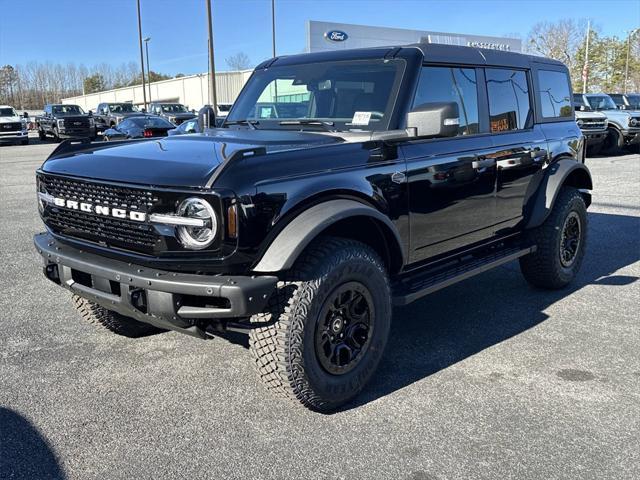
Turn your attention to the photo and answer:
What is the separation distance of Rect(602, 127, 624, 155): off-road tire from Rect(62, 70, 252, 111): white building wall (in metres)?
27.4

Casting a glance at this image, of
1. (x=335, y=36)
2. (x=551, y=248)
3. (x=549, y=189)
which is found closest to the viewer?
(x=549, y=189)

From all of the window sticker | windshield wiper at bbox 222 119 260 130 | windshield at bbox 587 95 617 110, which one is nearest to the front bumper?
the window sticker

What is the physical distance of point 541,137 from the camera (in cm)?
486

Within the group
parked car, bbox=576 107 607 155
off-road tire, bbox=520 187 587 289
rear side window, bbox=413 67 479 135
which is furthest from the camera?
parked car, bbox=576 107 607 155

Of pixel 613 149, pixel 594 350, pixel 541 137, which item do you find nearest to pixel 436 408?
pixel 594 350

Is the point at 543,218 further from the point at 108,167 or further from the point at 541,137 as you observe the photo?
the point at 108,167

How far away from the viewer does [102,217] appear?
305cm

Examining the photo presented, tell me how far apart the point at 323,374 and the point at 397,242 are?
87 centimetres

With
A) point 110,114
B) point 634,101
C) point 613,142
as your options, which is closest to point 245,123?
point 613,142

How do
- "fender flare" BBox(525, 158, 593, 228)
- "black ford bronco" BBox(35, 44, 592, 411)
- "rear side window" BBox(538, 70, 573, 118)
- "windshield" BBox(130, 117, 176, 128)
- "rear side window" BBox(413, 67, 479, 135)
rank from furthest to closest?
"windshield" BBox(130, 117, 176, 128)
"rear side window" BBox(538, 70, 573, 118)
"fender flare" BBox(525, 158, 593, 228)
"rear side window" BBox(413, 67, 479, 135)
"black ford bronco" BBox(35, 44, 592, 411)

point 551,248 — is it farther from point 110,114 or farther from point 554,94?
point 110,114

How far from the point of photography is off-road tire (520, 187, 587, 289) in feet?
16.1

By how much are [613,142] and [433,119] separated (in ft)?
58.6

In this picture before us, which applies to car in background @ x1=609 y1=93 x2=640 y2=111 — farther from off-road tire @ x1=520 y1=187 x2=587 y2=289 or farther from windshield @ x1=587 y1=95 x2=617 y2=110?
off-road tire @ x1=520 y1=187 x2=587 y2=289
